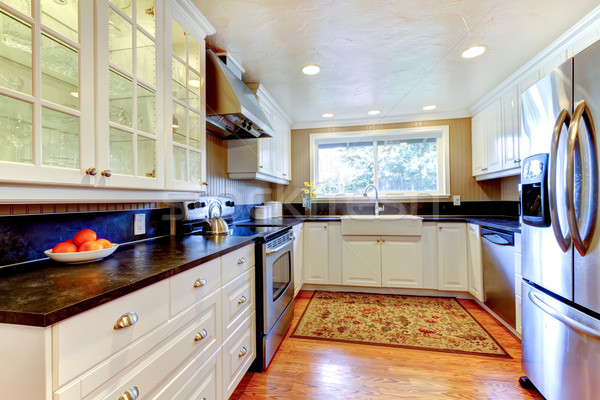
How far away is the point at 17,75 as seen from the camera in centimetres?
80

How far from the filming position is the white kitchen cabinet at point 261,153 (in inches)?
99.7

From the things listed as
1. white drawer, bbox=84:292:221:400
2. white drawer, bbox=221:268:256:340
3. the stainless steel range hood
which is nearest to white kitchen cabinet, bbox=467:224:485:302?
white drawer, bbox=221:268:256:340

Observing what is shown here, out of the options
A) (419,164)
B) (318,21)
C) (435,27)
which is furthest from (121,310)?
(419,164)

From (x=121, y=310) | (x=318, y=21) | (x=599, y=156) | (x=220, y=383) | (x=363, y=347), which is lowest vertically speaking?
(x=363, y=347)

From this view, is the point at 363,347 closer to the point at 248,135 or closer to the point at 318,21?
the point at 248,135

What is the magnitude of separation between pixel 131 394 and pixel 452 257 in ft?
9.88

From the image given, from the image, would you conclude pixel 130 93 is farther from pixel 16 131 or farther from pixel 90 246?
pixel 90 246

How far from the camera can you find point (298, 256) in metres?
2.95

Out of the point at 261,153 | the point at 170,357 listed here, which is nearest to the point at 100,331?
the point at 170,357

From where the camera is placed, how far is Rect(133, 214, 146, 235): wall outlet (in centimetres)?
154

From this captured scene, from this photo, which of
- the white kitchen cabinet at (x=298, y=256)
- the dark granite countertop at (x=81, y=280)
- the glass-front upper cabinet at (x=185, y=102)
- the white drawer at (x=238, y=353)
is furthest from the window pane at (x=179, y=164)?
the white kitchen cabinet at (x=298, y=256)

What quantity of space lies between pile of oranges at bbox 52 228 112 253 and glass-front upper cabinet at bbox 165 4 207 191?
0.41 meters

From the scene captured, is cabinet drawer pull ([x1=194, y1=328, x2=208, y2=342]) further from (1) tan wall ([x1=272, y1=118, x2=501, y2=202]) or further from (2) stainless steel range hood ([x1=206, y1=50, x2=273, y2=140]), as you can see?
(1) tan wall ([x1=272, y1=118, x2=501, y2=202])

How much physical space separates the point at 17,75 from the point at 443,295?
11.9 ft
